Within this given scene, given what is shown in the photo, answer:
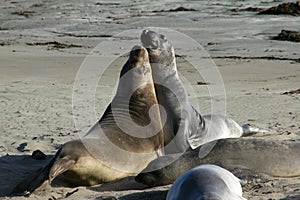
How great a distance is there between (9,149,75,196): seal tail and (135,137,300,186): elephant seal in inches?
23.1

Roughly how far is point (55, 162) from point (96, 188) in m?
0.41

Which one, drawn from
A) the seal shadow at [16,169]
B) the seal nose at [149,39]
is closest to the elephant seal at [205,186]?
the seal shadow at [16,169]

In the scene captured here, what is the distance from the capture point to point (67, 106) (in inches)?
352

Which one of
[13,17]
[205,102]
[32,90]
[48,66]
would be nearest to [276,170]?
[205,102]

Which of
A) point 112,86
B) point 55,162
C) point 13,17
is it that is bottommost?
point 13,17

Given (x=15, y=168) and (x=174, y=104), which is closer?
(x=15, y=168)

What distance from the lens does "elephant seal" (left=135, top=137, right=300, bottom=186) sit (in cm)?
521

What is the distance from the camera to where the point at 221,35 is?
668 inches

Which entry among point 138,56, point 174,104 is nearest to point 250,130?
point 174,104

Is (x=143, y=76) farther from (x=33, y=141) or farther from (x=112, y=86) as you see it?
(x=112, y=86)

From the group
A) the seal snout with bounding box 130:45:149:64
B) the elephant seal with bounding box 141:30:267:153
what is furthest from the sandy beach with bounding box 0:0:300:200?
the seal snout with bounding box 130:45:149:64

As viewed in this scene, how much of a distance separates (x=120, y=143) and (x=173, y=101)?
132 cm

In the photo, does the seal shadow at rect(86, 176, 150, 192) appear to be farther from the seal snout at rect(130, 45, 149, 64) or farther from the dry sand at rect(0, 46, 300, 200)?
the seal snout at rect(130, 45, 149, 64)

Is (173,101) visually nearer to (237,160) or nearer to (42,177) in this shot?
(237,160)
